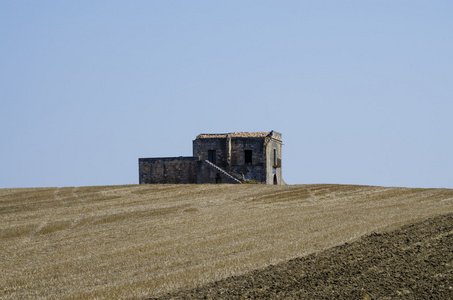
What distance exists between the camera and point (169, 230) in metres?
23.8

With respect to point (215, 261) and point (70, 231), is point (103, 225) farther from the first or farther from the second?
point (215, 261)

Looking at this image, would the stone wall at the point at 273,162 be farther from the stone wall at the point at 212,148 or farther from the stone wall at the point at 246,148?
the stone wall at the point at 212,148

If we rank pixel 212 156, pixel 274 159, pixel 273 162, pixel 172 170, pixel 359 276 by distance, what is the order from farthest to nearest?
pixel 274 159 → pixel 273 162 → pixel 212 156 → pixel 172 170 → pixel 359 276

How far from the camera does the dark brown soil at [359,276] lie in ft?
39.9

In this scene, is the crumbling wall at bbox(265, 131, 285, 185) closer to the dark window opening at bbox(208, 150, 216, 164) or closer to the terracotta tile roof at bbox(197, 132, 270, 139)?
the terracotta tile roof at bbox(197, 132, 270, 139)

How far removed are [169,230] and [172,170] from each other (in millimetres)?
26693

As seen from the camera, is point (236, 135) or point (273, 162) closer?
point (236, 135)

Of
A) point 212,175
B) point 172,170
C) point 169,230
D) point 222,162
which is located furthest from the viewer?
point 222,162

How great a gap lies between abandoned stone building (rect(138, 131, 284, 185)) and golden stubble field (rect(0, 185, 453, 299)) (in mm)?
10383

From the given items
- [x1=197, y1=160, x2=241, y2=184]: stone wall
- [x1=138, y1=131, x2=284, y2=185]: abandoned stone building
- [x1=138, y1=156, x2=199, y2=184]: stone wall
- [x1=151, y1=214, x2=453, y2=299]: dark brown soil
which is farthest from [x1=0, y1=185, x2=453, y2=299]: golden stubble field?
[x1=138, y1=156, x2=199, y2=184]: stone wall

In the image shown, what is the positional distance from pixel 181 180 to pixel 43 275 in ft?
110

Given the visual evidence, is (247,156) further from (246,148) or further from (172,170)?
(172,170)

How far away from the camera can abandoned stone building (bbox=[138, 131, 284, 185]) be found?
50.1m

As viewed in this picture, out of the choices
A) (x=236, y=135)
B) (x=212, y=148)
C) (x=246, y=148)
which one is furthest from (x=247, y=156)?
(x=212, y=148)
